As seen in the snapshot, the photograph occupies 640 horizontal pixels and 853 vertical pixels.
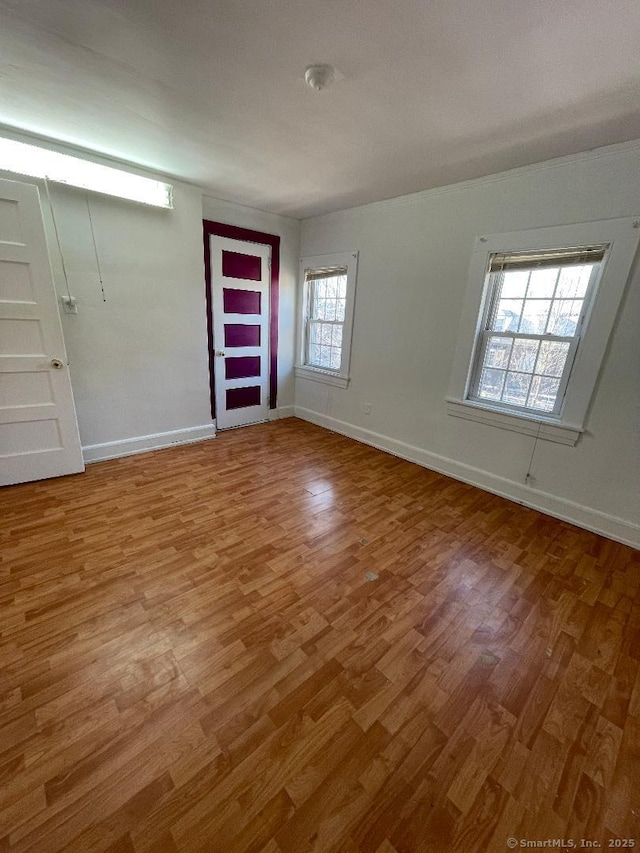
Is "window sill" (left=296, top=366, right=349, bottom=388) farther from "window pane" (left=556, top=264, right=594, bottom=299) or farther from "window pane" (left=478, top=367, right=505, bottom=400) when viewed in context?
"window pane" (left=556, top=264, right=594, bottom=299)

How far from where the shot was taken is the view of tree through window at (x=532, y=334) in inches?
93.8

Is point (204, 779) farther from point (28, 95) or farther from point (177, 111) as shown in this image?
point (28, 95)

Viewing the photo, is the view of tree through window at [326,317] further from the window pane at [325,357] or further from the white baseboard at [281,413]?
the white baseboard at [281,413]

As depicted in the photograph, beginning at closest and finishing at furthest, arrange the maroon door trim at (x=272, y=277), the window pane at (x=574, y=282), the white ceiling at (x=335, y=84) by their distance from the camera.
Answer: the white ceiling at (x=335, y=84) < the window pane at (x=574, y=282) < the maroon door trim at (x=272, y=277)

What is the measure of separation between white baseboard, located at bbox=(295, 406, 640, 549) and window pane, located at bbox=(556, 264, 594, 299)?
149 cm

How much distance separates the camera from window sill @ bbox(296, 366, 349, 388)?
13.3ft

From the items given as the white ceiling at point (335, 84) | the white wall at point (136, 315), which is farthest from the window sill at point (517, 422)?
the white wall at point (136, 315)

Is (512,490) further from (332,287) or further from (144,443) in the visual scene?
(144,443)

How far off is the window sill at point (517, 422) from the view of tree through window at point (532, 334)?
0.14 metres

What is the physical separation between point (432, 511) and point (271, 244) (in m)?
3.52

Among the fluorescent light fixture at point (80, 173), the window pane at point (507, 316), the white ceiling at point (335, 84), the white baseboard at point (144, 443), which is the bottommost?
the white baseboard at point (144, 443)

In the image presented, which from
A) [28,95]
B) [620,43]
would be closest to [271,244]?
[28,95]

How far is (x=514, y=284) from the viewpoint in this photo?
2631 mm

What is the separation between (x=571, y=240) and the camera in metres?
2.25
